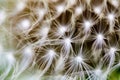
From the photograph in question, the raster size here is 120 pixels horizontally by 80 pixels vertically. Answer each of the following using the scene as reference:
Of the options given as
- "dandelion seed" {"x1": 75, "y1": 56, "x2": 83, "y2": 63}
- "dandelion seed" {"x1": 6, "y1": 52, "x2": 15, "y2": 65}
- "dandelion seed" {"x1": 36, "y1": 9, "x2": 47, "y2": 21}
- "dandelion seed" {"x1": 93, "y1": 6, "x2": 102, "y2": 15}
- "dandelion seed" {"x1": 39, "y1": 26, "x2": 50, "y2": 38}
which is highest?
"dandelion seed" {"x1": 36, "y1": 9, "x2": 47, "y2": 21}

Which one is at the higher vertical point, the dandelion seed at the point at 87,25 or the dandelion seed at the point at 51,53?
the dandelion seed at the point at 87,25

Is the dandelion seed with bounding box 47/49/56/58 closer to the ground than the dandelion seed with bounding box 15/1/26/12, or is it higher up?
closer to the ground

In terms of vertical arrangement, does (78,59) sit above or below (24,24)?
below

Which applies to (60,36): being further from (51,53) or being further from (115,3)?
(115,3)

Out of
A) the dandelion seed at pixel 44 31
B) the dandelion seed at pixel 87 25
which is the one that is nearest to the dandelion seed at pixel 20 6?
the dandelion seed at pixel 44 31

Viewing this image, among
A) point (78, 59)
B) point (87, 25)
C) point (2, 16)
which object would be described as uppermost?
point (2, 16)

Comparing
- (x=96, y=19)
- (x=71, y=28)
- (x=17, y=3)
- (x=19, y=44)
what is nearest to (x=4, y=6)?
(x=17, y=3)

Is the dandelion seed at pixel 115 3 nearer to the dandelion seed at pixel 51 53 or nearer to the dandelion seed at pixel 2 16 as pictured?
the dandelion seed at pixel 51 53

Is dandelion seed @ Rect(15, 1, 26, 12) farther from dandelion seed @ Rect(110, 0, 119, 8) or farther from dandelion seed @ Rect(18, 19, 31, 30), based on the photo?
dandelion seed @ Rect(110, 0, 119, 8)

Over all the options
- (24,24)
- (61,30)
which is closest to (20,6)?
(24,24)

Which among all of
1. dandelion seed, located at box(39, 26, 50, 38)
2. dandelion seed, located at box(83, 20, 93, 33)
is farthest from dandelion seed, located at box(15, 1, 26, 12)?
dandelion seed, located at box(83, 20, 93, 33)

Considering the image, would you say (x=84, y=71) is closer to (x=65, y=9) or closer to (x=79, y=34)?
(x=79, y=34)
